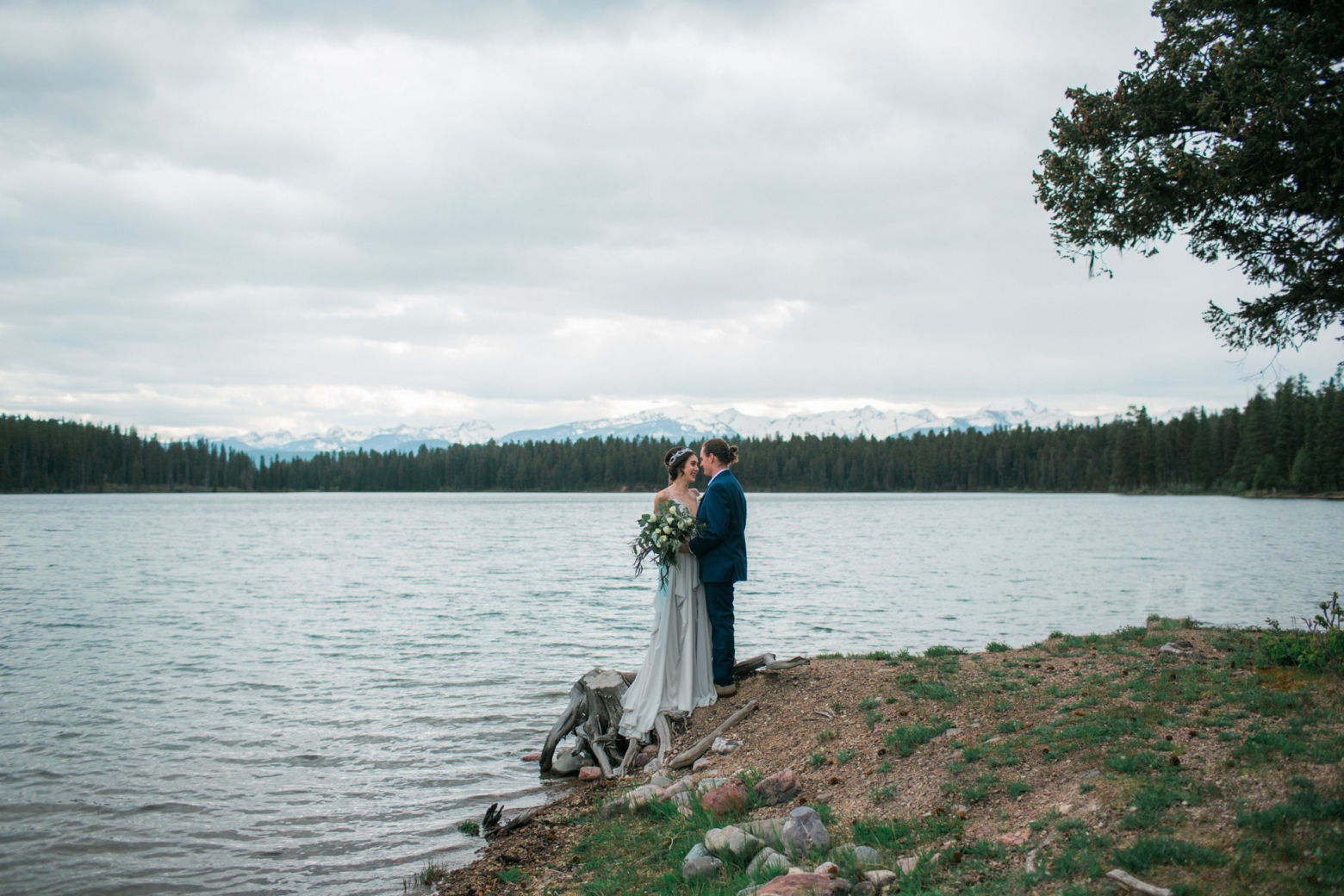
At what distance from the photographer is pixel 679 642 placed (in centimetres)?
1135

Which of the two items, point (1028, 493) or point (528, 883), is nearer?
point (528, 883)

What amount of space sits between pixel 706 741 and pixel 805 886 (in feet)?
14.9

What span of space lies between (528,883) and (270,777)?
232 inches

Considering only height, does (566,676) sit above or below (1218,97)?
below

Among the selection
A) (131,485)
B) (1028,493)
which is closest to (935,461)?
(1028,493)

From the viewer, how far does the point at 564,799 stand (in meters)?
10.1

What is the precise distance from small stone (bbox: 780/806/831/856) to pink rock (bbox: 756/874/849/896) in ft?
2.59

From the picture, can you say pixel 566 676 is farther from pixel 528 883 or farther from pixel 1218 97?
pixel 1218 97

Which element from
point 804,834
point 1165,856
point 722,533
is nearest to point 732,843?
point 804,834

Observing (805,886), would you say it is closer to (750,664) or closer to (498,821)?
(498,821)

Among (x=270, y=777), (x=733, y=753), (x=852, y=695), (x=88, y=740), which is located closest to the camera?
(x=733, y=753)

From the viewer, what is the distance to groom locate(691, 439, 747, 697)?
10.5 m

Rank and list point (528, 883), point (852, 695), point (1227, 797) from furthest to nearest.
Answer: point (852, 695)
point (528, 883)
point (1227, 797)

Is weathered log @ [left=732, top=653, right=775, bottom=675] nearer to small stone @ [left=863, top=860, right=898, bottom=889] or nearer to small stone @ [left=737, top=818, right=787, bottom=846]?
small stone @ [left=737, top=818, right=787, bottom=846]
